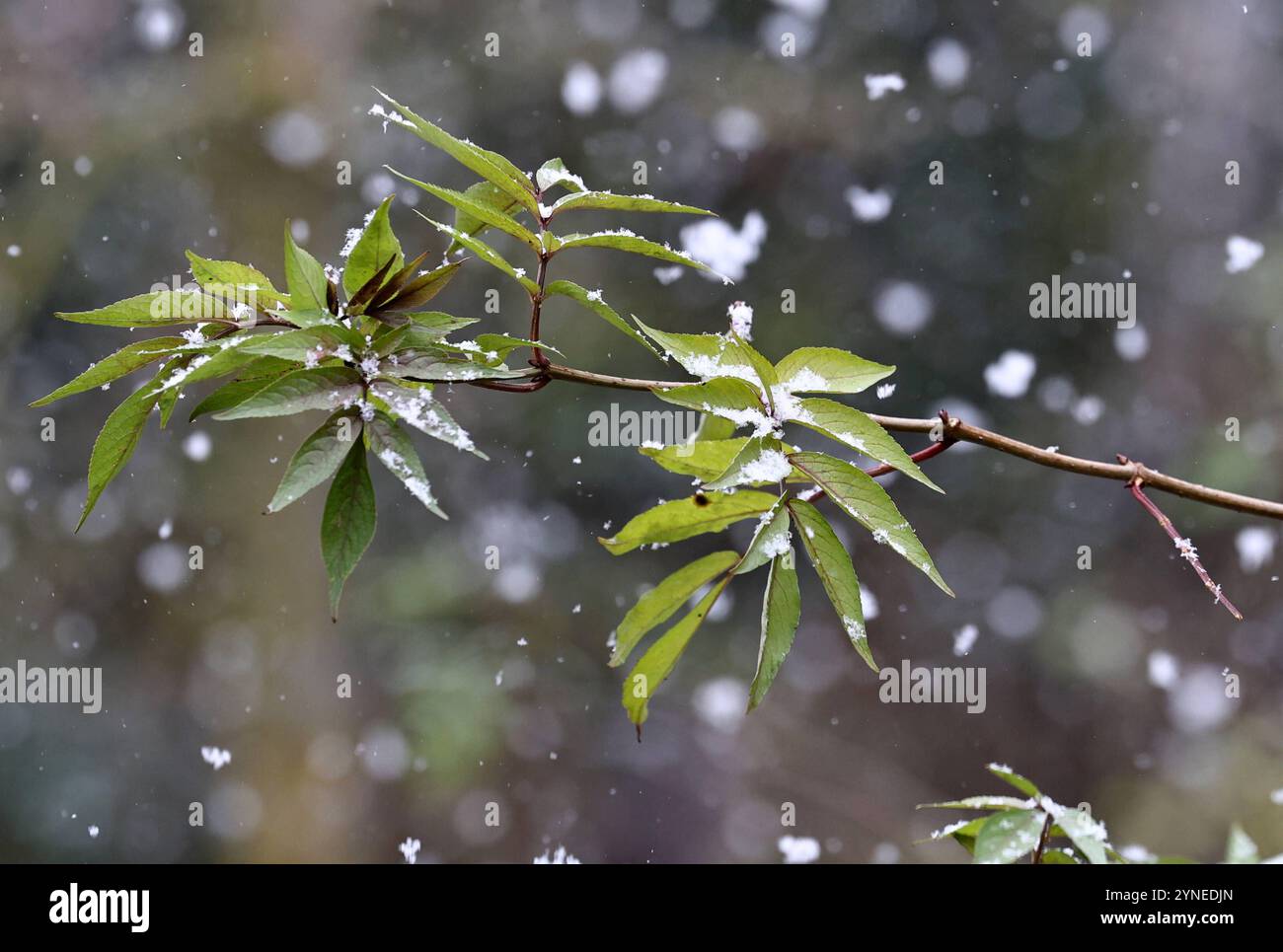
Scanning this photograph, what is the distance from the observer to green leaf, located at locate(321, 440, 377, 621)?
37cm

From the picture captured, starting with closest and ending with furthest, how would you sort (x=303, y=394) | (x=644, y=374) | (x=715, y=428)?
1. (x=303, y=394)
2. (x=715, y=428)
3. (x=644, y=374)

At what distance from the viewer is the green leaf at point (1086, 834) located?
1.38 feet

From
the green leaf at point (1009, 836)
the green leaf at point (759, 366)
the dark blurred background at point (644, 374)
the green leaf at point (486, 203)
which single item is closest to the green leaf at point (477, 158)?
the green leaf at point (486, 203)

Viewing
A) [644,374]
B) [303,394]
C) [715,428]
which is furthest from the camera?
[644,374]

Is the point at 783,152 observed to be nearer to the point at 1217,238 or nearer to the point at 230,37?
the point at 1217,238

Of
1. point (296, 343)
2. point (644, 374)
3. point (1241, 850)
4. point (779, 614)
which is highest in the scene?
point (644, 374)

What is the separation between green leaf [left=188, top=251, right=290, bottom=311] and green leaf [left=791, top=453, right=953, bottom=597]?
21 cm

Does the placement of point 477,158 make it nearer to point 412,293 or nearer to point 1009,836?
point 412,293

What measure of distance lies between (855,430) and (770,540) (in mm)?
52

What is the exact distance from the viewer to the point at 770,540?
1.26 feet

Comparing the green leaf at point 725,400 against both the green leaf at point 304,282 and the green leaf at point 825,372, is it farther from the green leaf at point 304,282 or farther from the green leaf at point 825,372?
the green leaf at point 304,282

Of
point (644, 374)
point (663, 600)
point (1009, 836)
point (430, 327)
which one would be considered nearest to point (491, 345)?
point (430, 327)

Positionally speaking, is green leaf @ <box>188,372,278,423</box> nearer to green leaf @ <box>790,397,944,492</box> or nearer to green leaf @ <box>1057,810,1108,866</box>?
green leaf @ <box>790,397,944,492</box>

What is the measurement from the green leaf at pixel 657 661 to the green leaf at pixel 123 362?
22cm
